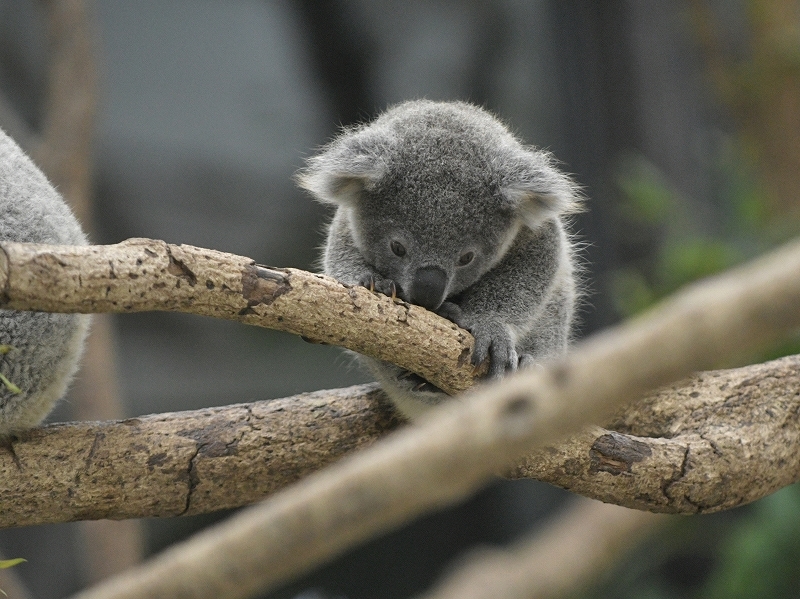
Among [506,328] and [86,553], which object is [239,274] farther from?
[86,553]

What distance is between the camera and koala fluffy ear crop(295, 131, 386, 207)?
9.30 ft

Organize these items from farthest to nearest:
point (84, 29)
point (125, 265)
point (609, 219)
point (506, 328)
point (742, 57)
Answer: point (742, 57) → point (609, 219) → point (84, 29) → point (506, 328) → point (125, 265)

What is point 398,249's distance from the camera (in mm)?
2830

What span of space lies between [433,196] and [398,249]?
204 mm

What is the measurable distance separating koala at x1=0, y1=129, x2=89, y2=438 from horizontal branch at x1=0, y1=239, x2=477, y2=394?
1.92 feet

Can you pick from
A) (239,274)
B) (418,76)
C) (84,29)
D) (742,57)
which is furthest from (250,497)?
(742,57)

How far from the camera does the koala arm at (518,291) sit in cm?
275

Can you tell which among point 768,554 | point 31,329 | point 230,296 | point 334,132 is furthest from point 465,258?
point 334,132

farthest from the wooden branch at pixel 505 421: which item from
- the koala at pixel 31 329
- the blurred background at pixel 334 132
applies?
the blurred background at pixel 334 132

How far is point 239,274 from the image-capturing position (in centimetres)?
212

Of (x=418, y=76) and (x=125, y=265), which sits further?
(x=418, y=76)

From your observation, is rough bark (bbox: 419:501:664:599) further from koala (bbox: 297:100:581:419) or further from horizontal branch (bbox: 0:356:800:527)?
koala (bbox: 297:100:581:419)

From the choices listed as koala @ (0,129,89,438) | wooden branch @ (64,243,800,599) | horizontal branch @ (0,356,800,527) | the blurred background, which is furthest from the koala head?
the blurred background

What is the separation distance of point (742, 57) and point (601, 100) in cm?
168
